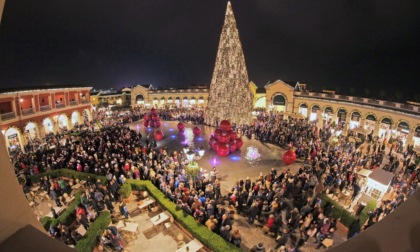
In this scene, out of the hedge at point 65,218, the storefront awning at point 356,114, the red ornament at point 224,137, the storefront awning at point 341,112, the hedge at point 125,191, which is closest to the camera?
the hedge at point 65,218

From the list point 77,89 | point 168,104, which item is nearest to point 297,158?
point 77,89

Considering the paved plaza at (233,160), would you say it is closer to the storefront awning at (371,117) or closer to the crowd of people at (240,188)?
the crowd of people at (240,188)

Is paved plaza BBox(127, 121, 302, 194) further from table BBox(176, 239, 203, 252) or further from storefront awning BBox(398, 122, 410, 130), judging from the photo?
storefront awning BBox(398, 122, 410, 130)

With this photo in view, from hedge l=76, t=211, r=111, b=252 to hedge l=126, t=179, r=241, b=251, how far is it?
8.61 ft

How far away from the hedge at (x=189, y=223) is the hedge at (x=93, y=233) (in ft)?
8.61

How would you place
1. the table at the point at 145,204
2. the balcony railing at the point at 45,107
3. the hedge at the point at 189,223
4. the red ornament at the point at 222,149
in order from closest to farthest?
the hedge at the point at 189,223
the table at the point at 145,204
the red ornament at the point at 222,149
the balcony railing at the point at 45,107

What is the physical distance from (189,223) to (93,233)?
3.94 meters

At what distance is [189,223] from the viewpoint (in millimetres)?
9305

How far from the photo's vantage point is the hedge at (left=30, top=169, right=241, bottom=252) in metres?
8.15

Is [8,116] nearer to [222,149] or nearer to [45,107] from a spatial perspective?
[45,107]

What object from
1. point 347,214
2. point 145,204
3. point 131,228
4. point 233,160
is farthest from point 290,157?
point 131,228

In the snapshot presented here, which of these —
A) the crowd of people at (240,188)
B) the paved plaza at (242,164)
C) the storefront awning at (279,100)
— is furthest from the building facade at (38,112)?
the storefront awning at (279,100)

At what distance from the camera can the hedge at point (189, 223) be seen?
8094 millimetres

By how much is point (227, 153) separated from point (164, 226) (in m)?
9.02
